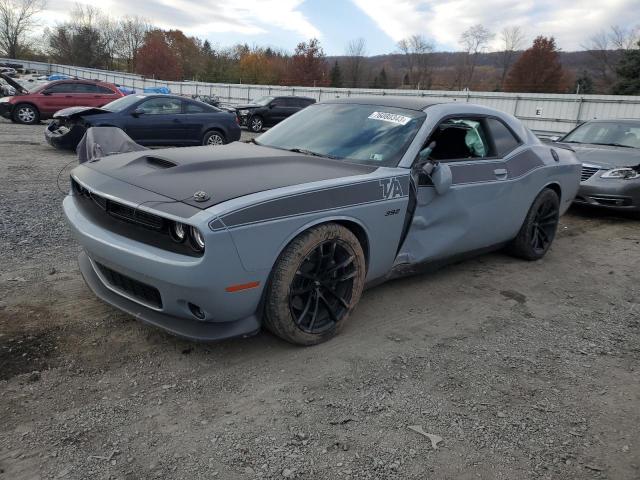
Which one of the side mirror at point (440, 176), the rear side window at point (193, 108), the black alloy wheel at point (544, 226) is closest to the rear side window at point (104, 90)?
the rear side window at point (193, 108)

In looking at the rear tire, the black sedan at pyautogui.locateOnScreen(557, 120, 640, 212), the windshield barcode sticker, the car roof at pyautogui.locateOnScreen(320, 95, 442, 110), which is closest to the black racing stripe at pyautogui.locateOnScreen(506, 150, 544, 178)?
the rear tire

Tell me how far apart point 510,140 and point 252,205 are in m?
3.01

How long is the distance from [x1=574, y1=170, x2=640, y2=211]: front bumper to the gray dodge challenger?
3.23m

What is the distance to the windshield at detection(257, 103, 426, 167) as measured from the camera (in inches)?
142

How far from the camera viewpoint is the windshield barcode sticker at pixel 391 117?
3.80 m

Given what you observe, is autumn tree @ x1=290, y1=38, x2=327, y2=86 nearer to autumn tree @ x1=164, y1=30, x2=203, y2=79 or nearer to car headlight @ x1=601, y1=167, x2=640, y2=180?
autumn tree @ x1=164, y1=30, x2=203, y2=79

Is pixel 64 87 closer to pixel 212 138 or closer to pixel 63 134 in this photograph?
pixel 63 134

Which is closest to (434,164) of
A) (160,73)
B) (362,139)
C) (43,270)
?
(362,139)

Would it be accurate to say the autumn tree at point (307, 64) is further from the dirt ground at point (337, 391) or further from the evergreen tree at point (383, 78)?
the dirt ground at point (337, 391)

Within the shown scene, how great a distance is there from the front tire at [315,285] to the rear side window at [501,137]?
2023 mm

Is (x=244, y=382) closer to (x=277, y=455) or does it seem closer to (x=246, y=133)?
(x=277, y=455)

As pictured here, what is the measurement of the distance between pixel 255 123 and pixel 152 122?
857cm

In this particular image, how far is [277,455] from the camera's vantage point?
2.23 m

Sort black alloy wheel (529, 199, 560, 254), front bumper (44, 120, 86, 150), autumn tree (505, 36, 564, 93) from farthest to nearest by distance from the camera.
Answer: autumn tree (505, 36, 564, 93) < front bumper (44, 120, 86, 150) < black alloy wheel (529, 199, 560, 254)
